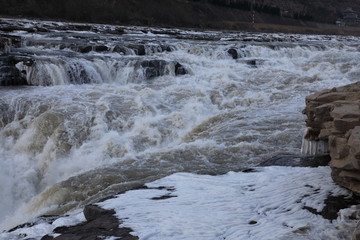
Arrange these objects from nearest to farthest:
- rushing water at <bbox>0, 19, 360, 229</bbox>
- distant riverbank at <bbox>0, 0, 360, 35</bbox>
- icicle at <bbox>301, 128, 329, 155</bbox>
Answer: icicle at <bbox>301, 128, 329, 155</bbox> → rushing water at <bbox>0, 19, 360, 229</bbox> → distant riverbank at <bbox>0, 0, 360, 35</bbox>

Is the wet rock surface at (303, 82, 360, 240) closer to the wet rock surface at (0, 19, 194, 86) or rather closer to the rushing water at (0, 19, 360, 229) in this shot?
the rushing water at (0, 19, 360, 229)

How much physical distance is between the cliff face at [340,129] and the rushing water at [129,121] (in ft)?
4.58

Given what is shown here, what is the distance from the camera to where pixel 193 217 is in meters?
3.22

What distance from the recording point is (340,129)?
11.7 ft

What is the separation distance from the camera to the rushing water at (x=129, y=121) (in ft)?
18.7

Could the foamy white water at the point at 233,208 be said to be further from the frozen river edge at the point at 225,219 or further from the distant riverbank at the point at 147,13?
the distant riverbank at the point at 147,13

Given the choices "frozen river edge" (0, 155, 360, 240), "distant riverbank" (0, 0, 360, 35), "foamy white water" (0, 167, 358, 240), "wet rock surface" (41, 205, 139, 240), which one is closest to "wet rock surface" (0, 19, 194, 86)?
"frozen river edge" (0, 155, 360, 240)

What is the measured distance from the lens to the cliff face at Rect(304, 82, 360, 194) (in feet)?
10.2

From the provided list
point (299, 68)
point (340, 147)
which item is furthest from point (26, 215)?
point (299, 68)

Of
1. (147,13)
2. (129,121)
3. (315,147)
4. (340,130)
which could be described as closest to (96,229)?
(340,130)

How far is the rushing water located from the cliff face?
139 centimetres

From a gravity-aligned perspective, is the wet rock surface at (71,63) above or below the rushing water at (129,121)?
above

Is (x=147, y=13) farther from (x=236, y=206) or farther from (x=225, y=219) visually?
(x=225, y=219)

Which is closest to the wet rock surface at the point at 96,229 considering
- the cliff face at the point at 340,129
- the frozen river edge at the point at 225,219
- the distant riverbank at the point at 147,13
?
the frozen river edge at the point at 225,219
